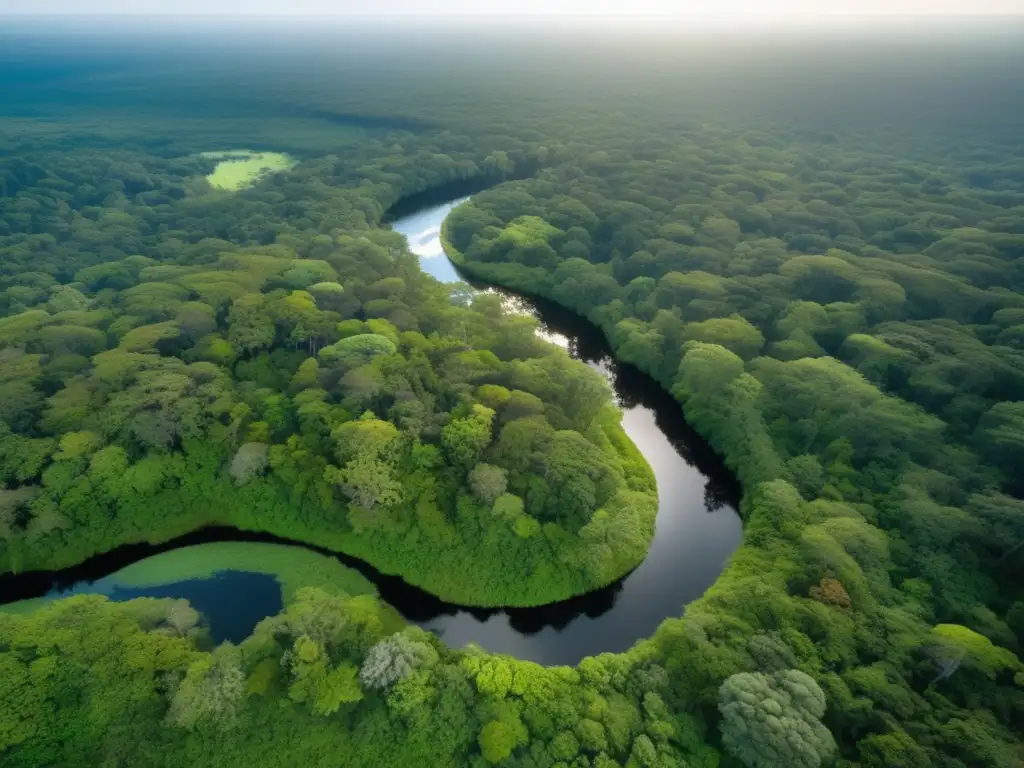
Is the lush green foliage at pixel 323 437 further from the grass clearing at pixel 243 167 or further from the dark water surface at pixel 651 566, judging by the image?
the grass clearing at pixel 243 167

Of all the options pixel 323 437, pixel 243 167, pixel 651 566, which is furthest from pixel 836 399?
pixel 243 167

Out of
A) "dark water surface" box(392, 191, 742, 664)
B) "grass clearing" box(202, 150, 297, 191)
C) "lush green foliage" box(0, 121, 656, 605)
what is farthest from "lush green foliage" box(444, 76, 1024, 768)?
"grass clearing" box(202, 150, 297, 191)

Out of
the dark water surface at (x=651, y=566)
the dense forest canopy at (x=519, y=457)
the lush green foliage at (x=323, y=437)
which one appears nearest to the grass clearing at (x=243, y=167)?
the dense forest canopy at (x=519, y=457)

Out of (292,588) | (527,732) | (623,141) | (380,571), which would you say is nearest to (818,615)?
(527,732)

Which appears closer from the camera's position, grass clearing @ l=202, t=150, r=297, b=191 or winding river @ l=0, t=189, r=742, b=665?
winding river @ l=0, t=189, r=742, b=665

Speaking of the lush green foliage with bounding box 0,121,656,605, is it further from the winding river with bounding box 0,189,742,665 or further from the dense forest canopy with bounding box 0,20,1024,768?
the winding river with bounding box 0,189,742,665

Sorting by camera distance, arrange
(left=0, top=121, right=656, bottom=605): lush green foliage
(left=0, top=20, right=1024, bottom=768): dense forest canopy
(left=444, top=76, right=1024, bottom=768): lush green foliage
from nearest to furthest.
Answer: (left=0, top=20, right=1024, bottom=768): dense forest canopy, (left=444, top=76, right=1024, bottom=768): lush green foliage, (left=0, top=121, right=656, bottom=605): lush green foliage

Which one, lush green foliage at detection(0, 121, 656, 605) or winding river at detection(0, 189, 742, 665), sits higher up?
lush green foliage at detection(0, 121, 656, 605)

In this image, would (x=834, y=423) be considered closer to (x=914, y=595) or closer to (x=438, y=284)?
(x=914, y=595)

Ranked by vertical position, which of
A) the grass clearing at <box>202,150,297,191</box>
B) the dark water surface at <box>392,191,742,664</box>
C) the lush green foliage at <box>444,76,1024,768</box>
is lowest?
the dark water surface at <box>392,191,742,664</box>
